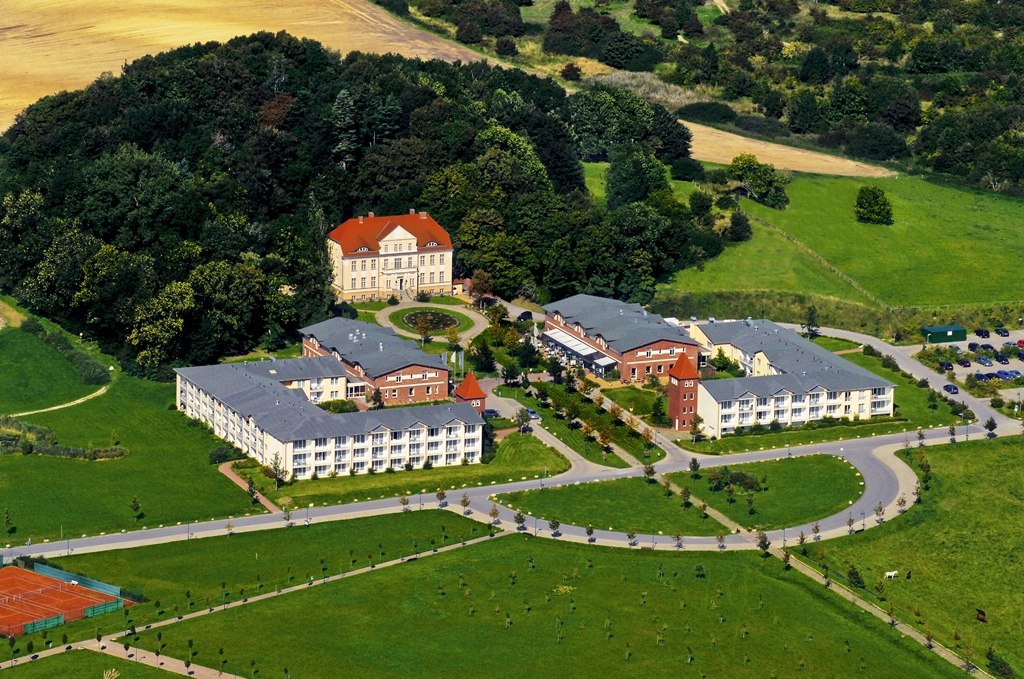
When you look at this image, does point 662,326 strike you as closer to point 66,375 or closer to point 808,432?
point 808,432

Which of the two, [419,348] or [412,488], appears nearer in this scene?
[412,488]

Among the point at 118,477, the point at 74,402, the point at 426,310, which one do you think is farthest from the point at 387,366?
the point at 118,477

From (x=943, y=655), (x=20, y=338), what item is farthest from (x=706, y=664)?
(x=20, y=338)

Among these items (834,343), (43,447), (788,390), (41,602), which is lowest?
(43,447)

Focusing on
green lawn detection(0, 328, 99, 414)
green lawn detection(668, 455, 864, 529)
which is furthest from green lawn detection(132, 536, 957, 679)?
green lawn detection(0, 328, 99, 414)

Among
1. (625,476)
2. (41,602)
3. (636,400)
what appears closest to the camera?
(41,602)

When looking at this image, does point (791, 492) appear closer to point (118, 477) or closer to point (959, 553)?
point (959, 553)

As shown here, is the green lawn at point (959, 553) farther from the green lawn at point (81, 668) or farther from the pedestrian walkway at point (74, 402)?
the pedestrian walkway at point (74, 402)
